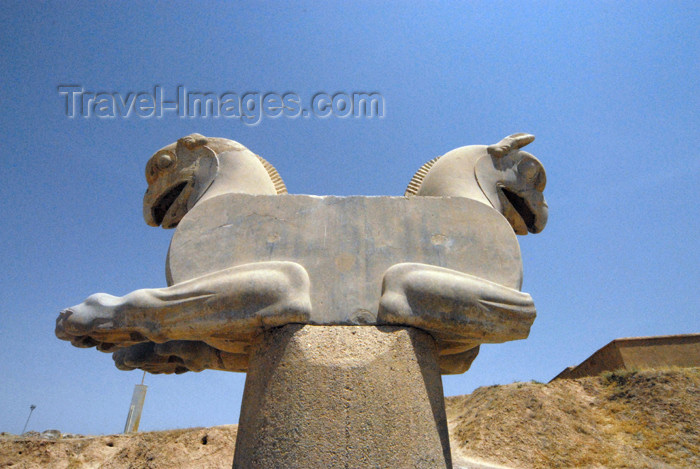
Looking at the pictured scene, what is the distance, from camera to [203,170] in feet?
9.88

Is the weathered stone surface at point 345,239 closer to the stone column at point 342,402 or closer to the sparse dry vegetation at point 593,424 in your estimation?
the stone column at point 342,402

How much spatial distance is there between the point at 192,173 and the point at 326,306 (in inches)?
58.5

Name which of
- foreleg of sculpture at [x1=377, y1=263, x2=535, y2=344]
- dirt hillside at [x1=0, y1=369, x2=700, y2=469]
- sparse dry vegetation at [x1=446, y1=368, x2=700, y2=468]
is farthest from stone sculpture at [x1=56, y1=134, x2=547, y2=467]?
sparse dry vegetation at [x1=446, y1=368, x2=700, y2=468]

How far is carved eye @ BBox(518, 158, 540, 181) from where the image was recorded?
9.93 feet

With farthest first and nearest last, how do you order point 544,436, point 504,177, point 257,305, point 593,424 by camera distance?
1. point 593,424
2. point 544,436
3. point 504,177
4. point 257,305

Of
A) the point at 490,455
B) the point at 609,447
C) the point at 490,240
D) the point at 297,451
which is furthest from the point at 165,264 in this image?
the point at 609,447

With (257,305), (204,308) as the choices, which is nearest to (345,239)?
(257,305)

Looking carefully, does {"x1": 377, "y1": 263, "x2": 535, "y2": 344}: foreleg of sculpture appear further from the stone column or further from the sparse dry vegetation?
the sparse dry vegetation

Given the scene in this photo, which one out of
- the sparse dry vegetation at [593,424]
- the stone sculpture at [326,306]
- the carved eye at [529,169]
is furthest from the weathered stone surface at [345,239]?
the sparse dry vegetation at [593,424]

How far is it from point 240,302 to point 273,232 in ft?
1.58

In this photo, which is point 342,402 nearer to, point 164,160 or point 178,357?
point 178,357

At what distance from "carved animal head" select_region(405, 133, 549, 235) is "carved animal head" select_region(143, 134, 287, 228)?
3.86ft

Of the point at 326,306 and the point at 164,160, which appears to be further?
the point at 164,160

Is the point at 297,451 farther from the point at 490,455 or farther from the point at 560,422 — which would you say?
the point at 560,422
